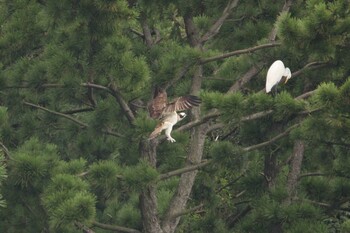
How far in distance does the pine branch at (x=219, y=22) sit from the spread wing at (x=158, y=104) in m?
1.08

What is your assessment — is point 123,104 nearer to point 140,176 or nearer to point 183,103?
point 140,176

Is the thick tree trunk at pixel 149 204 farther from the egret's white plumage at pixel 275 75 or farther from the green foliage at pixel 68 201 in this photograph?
the egret's white plumage at pixel 275 75

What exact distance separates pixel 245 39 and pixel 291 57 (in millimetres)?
607

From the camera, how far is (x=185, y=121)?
7.16 metres

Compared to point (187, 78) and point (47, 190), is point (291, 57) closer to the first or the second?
point (187, 78)

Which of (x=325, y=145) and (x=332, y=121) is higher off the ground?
(x=332, y=121)

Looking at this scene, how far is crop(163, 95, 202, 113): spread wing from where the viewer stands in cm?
515

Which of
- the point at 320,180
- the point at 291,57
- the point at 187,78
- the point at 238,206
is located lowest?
the point at 238,206

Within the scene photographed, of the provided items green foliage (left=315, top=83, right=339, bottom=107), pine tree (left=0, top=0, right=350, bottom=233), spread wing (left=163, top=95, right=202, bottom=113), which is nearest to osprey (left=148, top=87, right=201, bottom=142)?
spread wing (left=163, top=95, right=202, bottom=113)

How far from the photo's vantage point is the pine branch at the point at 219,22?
250 inches

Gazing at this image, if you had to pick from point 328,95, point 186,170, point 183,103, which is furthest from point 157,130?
point 328,95

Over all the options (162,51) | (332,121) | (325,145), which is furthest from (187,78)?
(332,121)

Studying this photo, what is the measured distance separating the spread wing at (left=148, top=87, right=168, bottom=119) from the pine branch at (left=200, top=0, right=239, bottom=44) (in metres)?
1.08

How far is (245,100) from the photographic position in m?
5.12
